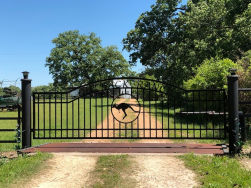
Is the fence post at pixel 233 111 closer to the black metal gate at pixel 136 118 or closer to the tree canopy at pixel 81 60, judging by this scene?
the black metal gate at pixel 136 118

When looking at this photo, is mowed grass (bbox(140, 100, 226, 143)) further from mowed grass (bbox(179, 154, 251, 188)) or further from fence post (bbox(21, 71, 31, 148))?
fence post (bbox(21, 71, 31, 148))

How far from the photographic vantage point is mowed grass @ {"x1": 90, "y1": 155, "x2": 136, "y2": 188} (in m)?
4.34

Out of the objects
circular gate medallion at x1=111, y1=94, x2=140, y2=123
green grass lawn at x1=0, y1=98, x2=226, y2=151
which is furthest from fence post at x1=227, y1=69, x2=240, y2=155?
circular gate medallion at x1=111, y1=94, x2=140, y2=123

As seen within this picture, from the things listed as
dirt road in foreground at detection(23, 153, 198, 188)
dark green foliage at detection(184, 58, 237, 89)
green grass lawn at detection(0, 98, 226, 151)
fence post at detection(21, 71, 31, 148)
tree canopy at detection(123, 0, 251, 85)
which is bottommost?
dirt road in foreground at detection(23, 153, 198, 188)

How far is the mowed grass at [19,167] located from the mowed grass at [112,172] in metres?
1.19

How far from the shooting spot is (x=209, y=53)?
17.5 metres

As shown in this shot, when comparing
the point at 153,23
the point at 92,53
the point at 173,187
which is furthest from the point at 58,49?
the point at 173,187

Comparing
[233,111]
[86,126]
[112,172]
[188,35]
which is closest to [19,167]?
[112,172]

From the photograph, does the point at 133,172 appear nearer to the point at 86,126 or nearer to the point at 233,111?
the point at 233,111

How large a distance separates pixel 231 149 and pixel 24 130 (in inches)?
199

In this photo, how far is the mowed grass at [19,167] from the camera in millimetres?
4570

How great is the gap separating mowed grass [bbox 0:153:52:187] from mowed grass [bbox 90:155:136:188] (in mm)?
1194

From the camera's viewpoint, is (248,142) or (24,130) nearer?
(24,130)

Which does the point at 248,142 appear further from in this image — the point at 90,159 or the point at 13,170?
the point at 13,170
